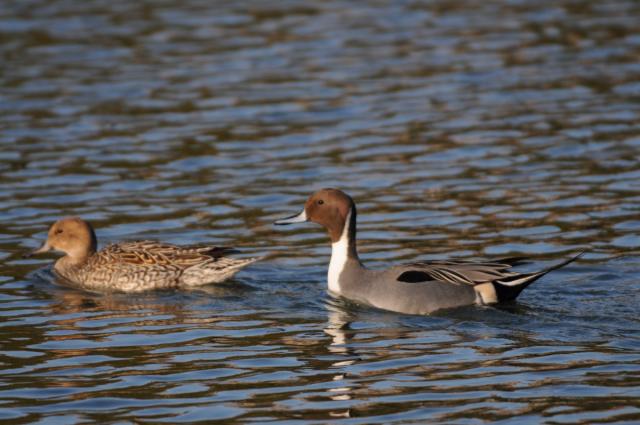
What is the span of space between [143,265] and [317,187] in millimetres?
2748

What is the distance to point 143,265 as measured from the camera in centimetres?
1074

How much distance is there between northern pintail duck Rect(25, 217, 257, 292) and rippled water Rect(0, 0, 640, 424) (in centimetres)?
21

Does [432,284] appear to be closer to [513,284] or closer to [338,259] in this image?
[513,284]

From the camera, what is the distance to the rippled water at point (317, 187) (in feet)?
25.1

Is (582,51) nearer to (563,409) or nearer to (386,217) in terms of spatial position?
(386,217)

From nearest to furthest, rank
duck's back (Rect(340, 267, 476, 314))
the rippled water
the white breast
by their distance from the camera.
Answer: the rippled water
duck's back (Rect(340, 267, 476, 314))
the white breast

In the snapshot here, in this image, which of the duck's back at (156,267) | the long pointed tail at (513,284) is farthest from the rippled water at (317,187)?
the duck's back at (156,267)

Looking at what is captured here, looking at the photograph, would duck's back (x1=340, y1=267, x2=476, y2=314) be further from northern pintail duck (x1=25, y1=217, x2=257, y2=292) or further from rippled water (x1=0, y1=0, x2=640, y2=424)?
northern pintail duck (x1=25, y1=217, x2=257, y2=292)

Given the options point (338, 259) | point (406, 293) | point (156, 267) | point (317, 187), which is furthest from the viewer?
point (317, 187)

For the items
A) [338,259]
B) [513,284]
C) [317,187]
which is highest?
[317,187]

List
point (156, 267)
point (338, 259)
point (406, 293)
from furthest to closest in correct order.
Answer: point (156, 267) → point (338, 259) → point (406, 293)

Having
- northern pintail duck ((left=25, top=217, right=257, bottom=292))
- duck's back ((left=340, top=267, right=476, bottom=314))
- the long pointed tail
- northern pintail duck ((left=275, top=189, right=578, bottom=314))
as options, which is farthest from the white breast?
the long pointed tail

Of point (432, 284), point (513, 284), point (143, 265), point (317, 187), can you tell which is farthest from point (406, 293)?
point (317, 187)

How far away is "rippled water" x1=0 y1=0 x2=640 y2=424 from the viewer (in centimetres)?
A: 764
